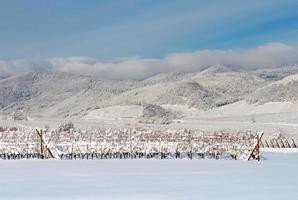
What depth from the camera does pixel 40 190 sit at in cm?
1470

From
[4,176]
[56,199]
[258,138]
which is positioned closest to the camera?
[56,199]

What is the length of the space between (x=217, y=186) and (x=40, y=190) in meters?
4.91

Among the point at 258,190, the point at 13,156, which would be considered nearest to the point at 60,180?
the point at 258,190

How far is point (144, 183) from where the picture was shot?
1655cm

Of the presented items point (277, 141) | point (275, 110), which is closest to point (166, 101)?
point (275, 110)

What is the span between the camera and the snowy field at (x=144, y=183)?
542 inches

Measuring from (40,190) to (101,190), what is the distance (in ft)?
5.27

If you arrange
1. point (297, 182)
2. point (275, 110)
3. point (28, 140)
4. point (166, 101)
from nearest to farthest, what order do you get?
point (297, 182)
point (28, 140)
point (275, 110)
point (166, 101)

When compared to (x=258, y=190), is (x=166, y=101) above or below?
above

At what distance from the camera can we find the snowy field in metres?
13.8

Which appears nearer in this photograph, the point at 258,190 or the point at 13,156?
the point at 258,190

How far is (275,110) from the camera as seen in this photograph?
4021 inches

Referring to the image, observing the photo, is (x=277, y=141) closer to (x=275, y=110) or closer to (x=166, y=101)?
(x=275, y=110)

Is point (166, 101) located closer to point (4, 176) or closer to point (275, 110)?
point (275, 110)
